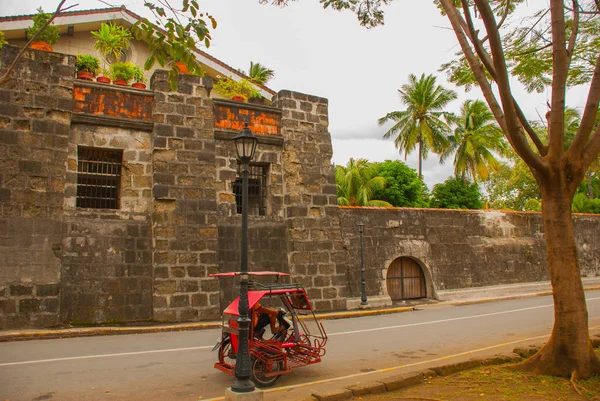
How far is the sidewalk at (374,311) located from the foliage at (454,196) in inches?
572

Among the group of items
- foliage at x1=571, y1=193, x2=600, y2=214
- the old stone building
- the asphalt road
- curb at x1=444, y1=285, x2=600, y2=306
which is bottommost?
the asphalt road

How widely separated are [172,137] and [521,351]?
9.09 meters

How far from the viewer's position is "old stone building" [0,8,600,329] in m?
10.8

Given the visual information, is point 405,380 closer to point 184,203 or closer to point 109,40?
point 184,203

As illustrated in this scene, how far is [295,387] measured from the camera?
21.3 ft

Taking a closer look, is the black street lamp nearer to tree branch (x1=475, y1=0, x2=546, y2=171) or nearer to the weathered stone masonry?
tree branch (x1=475, y1=0, x2=546, y2=171)

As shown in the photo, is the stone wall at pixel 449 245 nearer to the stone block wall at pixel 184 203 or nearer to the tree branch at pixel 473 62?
the stone block wall at pixel 184 203

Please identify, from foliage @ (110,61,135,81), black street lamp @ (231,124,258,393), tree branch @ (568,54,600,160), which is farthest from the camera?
foliage @ (110,61,135,81)

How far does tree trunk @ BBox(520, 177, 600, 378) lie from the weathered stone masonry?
7.60 m

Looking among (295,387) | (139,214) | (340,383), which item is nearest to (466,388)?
(340,383)

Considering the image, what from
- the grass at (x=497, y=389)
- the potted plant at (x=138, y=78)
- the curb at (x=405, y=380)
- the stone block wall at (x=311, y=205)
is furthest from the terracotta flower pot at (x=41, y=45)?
the grass at (x=497, y=389)

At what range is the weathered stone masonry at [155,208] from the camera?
35.3ft

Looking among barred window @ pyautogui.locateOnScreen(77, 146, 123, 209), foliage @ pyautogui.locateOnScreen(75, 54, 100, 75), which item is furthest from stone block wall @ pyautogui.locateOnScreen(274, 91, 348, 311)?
A: foliage @ pyautogui.locateOnScreen(75, 54, 100, 75)

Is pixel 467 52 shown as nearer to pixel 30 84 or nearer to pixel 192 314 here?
pixel 192 314
